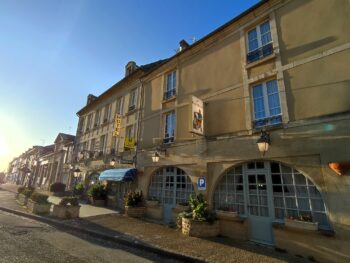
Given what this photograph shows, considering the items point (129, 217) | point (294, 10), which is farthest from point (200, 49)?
point (129, 217)

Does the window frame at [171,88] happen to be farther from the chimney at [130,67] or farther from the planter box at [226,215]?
the planter box at [226,215]

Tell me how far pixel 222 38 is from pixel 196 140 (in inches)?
209

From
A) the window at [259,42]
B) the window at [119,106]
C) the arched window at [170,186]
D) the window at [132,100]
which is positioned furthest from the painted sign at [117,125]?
the window at [259,42]

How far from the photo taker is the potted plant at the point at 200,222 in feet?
25.2

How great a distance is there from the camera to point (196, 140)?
32.8 ft

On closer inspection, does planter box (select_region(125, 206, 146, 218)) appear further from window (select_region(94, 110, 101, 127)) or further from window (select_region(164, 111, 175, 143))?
window (select_region(94, 110, 101, 127))

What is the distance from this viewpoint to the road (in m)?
5.15

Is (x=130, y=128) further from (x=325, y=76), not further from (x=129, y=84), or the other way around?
(x=325, y=76)

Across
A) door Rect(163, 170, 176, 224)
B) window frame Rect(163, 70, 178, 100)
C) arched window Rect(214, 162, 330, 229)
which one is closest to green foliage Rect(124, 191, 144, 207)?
door Rect(163, 170, 176, 224)

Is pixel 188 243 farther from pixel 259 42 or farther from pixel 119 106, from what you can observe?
pixel 119 106

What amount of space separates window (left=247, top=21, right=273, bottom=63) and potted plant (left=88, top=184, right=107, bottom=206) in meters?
13.0

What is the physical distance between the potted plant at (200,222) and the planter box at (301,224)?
255 centimetres

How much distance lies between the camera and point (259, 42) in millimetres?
8945

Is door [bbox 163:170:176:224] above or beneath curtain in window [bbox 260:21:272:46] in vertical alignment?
beneath
